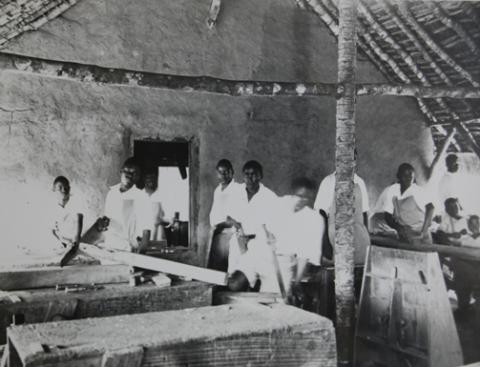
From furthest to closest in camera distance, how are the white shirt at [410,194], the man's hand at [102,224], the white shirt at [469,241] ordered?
the white shirt at [410,194] < the white shirt at [469,241] < the man's hand at [102,224]

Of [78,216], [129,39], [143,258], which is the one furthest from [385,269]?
[129,39]

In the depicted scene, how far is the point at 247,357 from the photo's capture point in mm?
2547

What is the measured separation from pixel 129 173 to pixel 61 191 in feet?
2.09

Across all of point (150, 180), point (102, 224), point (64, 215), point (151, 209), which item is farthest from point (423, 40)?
point (64, 215)

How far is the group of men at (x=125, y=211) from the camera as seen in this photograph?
15.2 ft

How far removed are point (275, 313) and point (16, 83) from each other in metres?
3.05

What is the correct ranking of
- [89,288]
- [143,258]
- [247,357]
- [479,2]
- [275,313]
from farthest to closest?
[479,2] < [143,258] < [89,288] < [275,313] < [247,357]

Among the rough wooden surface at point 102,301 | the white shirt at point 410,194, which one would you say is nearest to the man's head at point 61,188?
the rough wooden surface at point 102,301

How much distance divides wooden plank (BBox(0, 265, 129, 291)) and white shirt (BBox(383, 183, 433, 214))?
3.26 meters

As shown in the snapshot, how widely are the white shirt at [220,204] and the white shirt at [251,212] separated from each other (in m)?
0.04

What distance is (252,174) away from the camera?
5.53 m

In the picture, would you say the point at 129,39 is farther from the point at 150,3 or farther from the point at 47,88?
the point at 47,88

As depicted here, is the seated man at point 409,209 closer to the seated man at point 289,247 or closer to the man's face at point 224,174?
the seated man at point 289,247

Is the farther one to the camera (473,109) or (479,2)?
(473,109)
